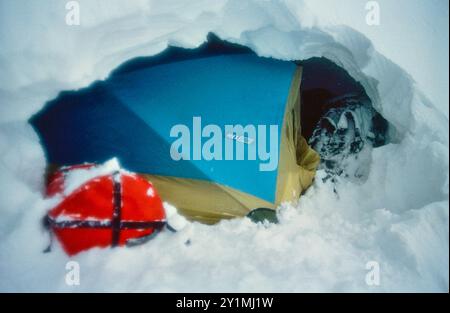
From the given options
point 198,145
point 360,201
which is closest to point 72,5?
point 198,145

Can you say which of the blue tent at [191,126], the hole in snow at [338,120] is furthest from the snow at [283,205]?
the hole in snow at [338,120]

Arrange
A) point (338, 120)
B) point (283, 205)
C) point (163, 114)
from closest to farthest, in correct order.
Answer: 1. point (163, 114)
2. point (283, 205)
3. point (338, 120)

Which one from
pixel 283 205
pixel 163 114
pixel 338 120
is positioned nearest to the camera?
pixel 163 114

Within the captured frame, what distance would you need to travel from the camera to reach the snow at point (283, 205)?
96cm

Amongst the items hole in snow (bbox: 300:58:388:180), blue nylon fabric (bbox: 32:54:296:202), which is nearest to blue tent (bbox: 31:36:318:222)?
blue nylon fabric (bbox: 32:54:296:202)

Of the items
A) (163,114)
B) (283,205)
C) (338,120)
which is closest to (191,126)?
(163,114)

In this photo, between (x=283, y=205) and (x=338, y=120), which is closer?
(x=283, y=205)

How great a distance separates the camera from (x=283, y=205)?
1.41 m

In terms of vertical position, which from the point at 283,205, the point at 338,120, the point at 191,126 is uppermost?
the point at 338,120

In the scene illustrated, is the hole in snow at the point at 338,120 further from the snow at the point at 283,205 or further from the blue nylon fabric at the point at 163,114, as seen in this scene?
the blue nylon fabric at the point at 163,114

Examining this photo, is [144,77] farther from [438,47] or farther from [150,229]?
[438,47]

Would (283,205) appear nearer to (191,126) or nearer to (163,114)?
(191,126)

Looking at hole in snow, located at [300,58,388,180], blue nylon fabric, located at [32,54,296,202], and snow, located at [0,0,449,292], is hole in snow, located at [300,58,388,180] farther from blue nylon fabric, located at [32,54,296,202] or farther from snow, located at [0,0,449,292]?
blue nylon fabric, located at [32,54,296,202]

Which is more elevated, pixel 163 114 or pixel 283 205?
pixel 163 114
